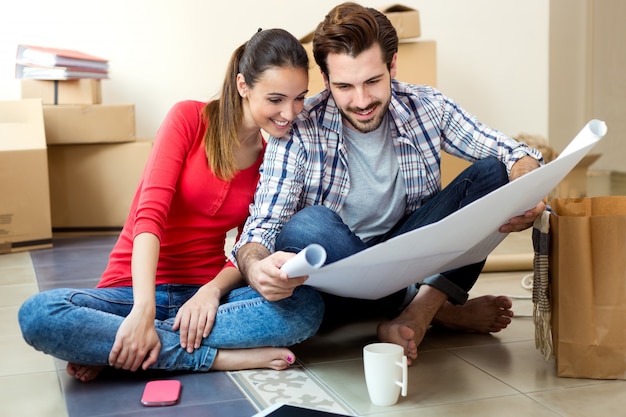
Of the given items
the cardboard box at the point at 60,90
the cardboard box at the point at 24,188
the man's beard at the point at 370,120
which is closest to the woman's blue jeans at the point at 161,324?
the man's beard at the point at 370,120

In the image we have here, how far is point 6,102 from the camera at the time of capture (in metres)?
3.19

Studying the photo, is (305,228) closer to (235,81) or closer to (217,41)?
(235,81)

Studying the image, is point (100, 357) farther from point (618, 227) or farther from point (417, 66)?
point (417, 66)

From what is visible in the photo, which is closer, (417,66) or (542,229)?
(542,229)

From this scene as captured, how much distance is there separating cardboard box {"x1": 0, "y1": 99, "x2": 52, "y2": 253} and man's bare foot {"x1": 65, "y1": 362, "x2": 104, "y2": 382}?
5.68 feet

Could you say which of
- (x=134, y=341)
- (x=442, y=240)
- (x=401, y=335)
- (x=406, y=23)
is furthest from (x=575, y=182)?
(x=134, y=341)

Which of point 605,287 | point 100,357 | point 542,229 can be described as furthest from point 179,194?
point 605,287

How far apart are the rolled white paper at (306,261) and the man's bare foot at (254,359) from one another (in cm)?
30

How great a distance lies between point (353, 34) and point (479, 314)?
25.7 inches

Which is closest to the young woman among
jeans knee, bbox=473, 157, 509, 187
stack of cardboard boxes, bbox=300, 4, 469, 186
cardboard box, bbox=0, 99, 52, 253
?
jeans knee, bbox=473, 157, 509, 187

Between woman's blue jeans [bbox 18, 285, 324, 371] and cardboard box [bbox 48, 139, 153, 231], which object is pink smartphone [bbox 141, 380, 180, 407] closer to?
woman's blue jeans [bbox 18, 285, 324, 371]

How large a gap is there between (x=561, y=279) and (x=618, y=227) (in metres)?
0.13

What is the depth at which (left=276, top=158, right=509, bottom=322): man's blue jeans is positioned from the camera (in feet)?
4.74

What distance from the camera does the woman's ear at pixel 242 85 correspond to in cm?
155
